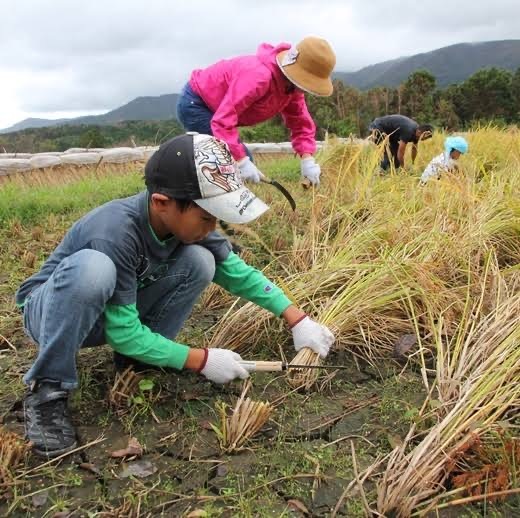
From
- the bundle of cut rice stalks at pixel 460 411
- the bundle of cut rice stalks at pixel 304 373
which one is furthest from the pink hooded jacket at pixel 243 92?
the bundle of cut rice stalks at pixel 460 411

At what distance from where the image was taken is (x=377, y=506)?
1.20 metres

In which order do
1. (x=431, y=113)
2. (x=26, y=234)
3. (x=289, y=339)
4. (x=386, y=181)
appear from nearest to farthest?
1. (x=289, y=339)
2. (x=386, y=181)
3. (x=26, y=234)
4. (x=431, y=113)

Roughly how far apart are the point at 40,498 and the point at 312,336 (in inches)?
35.5

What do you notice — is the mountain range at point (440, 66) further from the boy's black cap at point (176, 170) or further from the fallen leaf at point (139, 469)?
the fallen leaf at point (139, 469)

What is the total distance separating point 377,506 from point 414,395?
1.69 ft

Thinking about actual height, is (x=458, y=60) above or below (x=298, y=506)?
above

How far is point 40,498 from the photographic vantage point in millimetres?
1256

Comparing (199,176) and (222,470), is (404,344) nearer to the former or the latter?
(222,470)

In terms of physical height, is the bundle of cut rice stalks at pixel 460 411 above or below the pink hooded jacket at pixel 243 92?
below

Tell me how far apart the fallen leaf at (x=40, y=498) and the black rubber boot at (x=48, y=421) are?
124mm

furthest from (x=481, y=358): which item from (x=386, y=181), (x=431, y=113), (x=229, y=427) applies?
(x=431, y=113)

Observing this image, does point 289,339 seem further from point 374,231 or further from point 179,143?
point 179,143

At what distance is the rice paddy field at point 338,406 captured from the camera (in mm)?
1236

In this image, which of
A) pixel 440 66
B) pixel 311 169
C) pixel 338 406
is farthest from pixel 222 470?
pixel 440 66
